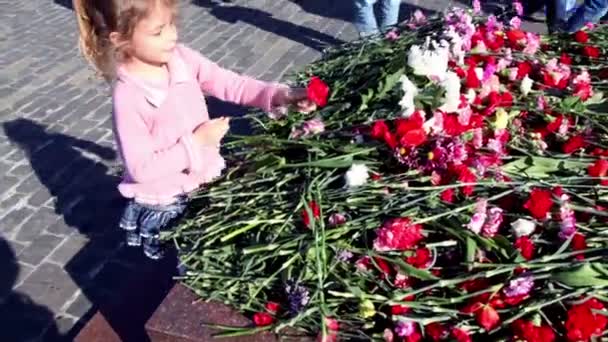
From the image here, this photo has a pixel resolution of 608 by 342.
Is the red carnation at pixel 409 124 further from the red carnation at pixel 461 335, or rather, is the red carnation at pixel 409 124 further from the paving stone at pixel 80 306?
the paving stone at pixel 80 306

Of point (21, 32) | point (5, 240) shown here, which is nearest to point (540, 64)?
point (5, 240)

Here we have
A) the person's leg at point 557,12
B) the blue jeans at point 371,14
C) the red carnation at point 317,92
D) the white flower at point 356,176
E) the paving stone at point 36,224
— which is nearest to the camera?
the white flower at point 356,176

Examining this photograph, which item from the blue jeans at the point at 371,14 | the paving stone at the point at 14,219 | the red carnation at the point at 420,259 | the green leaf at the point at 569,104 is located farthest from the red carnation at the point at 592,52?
the paving stone at the point at 14,219

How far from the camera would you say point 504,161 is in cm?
183

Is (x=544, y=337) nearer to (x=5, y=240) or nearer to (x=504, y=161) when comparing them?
(x=504, y=161)

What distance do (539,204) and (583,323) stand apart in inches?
12.5

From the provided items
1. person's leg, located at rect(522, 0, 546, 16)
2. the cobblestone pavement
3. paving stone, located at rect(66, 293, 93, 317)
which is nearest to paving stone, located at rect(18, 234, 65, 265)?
the cobblestone pavement

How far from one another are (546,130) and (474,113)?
0.22 m

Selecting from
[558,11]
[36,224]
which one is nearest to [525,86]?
[36,224]

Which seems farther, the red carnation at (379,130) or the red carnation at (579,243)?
the red carnation at (379,130)

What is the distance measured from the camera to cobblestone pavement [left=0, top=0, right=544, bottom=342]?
3.12m

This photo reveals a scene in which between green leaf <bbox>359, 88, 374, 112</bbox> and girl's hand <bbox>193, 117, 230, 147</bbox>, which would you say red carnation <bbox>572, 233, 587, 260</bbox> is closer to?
green leaf <bbox>359, 88, 374, 112</bbox>

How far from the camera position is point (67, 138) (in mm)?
4246

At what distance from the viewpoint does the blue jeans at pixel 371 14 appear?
4.70m
